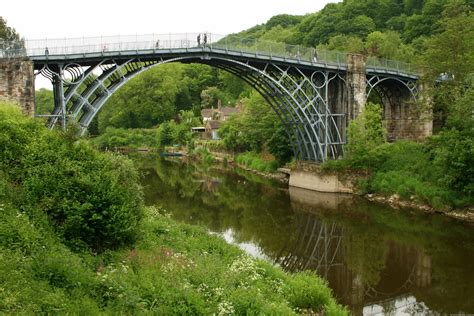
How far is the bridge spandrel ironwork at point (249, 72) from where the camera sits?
966 inches

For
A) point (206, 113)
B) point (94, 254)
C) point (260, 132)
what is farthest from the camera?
point (206, 113)

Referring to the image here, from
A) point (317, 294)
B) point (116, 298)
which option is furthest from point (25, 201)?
point (317, 294)

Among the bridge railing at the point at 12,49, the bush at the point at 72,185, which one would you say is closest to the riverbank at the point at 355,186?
the bush at the point at 72,185

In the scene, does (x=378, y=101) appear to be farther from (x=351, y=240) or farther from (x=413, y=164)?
(x=351, y=240)

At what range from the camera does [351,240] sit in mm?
23188

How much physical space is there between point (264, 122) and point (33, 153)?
33913 millimetres

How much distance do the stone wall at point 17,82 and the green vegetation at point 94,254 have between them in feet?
31.3

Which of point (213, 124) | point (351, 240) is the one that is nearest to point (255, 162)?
point (351, 240)

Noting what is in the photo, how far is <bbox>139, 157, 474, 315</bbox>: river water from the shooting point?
53.6ft

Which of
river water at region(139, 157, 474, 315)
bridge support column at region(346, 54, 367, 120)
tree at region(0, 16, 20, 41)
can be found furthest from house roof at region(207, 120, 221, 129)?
bridge support column at region(346, 54, 367, 120)

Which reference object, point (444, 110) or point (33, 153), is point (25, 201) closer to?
point (33, 153)

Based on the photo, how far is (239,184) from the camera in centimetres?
4166

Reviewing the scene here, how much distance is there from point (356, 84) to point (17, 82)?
80.7ft

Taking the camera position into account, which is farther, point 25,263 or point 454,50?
point 454,50
